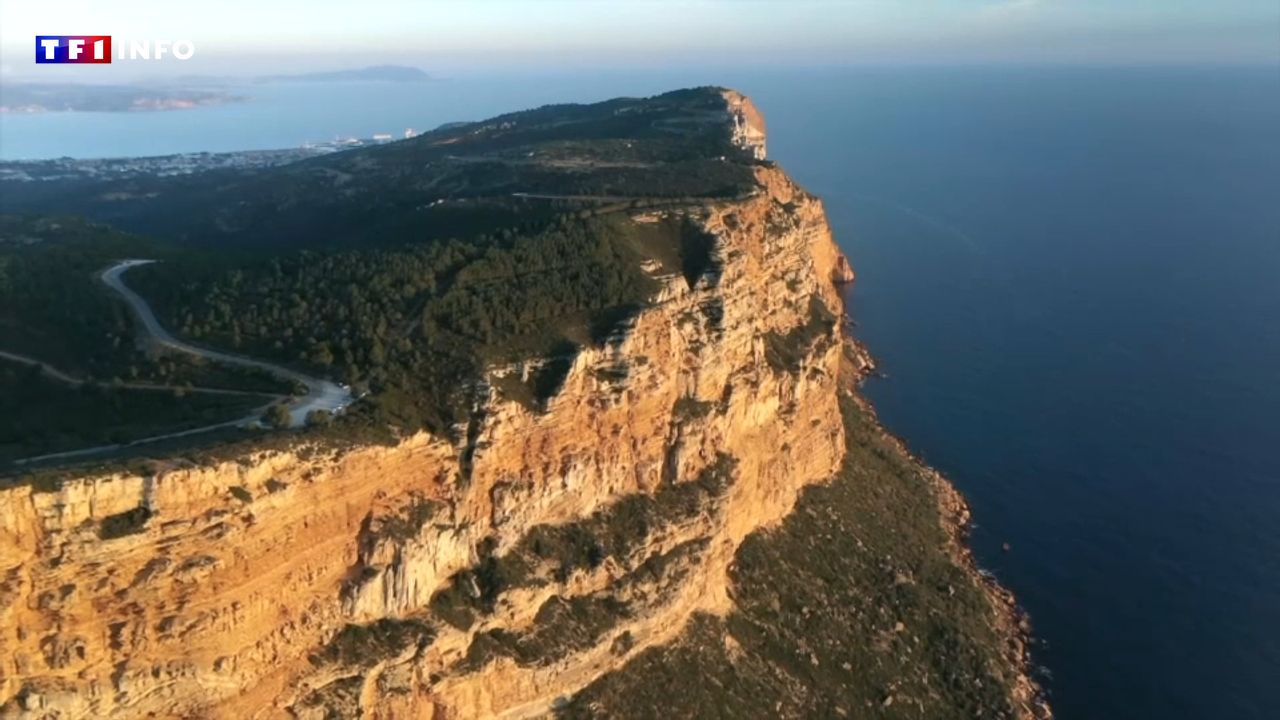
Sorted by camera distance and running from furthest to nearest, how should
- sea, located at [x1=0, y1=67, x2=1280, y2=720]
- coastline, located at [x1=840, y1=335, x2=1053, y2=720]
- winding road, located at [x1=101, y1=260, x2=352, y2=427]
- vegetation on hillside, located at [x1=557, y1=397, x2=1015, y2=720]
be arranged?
sea, located at [x1=0, y1=67, x2=1280, y2=720]
coastline, located at [x1=840, y1=335, x2=1053, y2=720]
vegetation on hillside, located at [x1=557, y1=397, x2=1015, y2=720]
winding road, located at [x1=101, y1=260, x2=352, y2=427]

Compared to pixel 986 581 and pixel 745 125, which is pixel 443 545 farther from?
pixel 745 125

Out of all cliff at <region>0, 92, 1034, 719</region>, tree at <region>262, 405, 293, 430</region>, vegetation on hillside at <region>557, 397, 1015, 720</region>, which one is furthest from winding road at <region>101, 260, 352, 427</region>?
vegetation on hillside at <region>557, 397, 1015, 720</region>

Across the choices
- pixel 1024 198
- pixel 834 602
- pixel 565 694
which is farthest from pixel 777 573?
pixel 1024 198

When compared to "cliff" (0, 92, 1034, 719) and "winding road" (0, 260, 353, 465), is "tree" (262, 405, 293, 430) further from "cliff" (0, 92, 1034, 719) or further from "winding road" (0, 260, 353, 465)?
"cliff" (0, 92, 1034, 719)

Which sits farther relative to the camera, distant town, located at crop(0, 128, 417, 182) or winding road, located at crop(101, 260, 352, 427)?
distant town, located at crop(0, 128, 417, 182)

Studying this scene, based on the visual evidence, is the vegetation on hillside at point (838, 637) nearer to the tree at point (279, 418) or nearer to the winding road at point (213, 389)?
the winding road at point (213, 389)

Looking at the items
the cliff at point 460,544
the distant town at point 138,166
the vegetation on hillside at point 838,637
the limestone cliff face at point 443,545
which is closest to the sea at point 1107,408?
the vegetation on hillside at point 838,637

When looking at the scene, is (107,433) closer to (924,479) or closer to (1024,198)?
(924,479)
